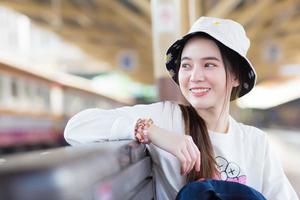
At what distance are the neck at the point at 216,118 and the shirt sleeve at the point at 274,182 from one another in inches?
5.5

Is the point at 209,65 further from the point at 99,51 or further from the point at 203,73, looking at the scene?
the point at 99,51

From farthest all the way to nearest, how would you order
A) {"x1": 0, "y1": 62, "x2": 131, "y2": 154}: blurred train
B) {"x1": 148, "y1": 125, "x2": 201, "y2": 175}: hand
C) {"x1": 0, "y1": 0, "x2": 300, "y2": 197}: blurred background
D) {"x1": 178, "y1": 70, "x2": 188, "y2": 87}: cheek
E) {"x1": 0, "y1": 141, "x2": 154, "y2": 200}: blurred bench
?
{"x1": 0, "y1": 62, "x2": 131, "y2": 154}: blurred train → {"x1": 0, "y1": 0, "x2": 300, "y2": 197}: blurred background → {"x1": 178, "y1": 70, "x2": 188, "y2": 87}: cheek → {"x1": 148, "y1": 125, "x2": 201, "y2": 175}: hand → {"x1": 0, "y1": 141, "x2": 154, "y2": 200}: blurred bench

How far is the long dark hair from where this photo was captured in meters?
1.22

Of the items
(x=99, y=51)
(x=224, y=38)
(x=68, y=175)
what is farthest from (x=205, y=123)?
(x=99, y=51)

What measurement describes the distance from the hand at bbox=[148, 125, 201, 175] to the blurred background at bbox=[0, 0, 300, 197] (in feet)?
8.50

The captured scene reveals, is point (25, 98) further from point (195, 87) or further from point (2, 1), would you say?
point (195, 87)

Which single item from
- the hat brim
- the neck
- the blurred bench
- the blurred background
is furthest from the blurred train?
the blurred bench

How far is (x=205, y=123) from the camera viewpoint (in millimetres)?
1361

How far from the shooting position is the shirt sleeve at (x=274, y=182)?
53.4 inches

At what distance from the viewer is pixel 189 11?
4.12m

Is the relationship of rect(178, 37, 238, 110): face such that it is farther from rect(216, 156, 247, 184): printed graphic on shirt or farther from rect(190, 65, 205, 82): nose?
rect(216, 156, 247, 184): printed graphic on shirt

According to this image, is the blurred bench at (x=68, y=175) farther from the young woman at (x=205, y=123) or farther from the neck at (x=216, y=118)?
the neck at (x=216, y=118)

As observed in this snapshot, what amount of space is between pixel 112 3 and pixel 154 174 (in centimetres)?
796

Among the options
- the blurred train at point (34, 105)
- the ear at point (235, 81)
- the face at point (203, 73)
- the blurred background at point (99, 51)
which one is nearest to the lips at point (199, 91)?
the face at point (203, 73)
